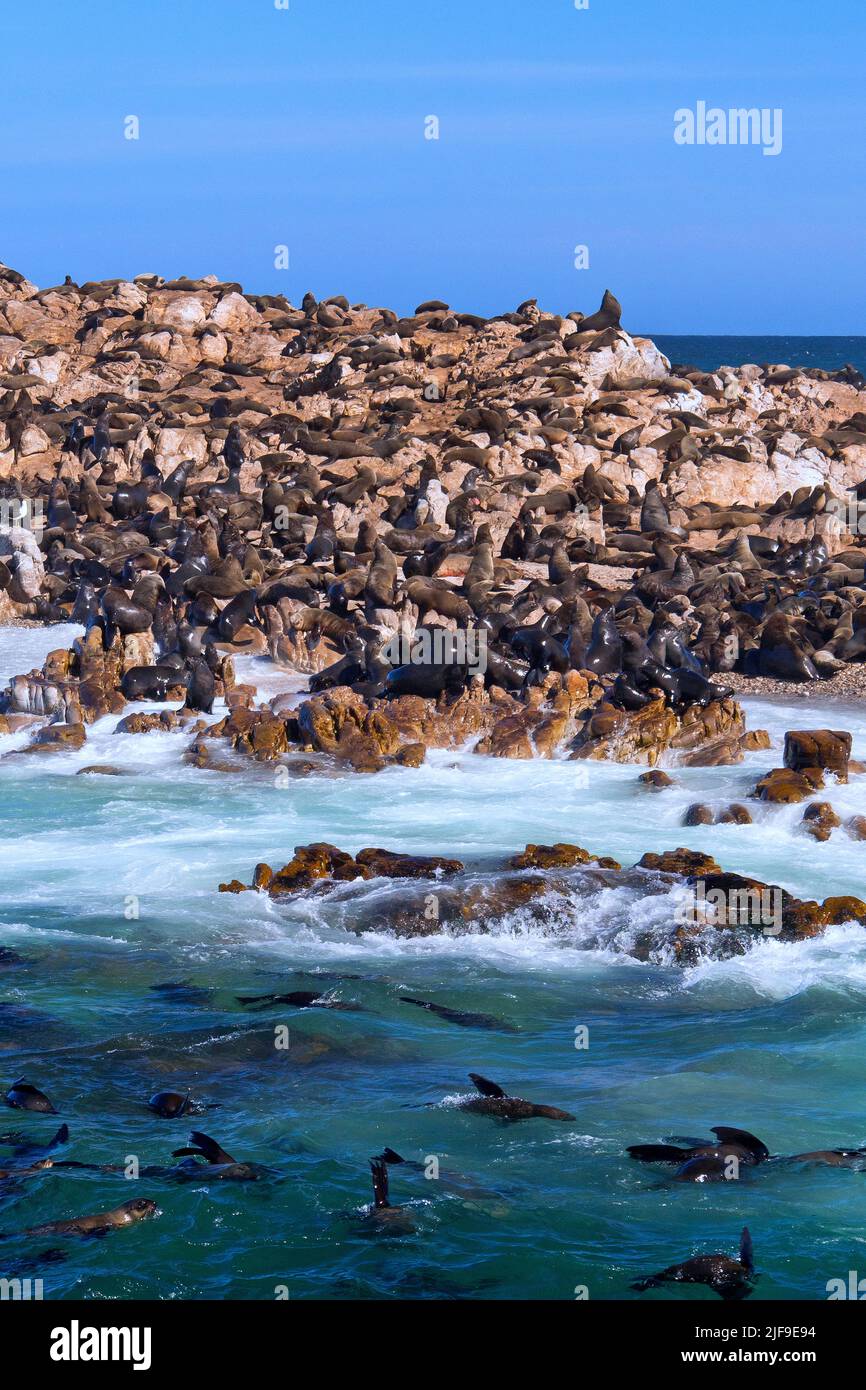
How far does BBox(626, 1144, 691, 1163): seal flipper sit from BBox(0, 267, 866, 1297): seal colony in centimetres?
1

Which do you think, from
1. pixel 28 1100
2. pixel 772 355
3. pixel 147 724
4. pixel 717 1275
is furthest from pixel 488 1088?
pixel 772 355

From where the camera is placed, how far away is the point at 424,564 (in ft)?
72.4

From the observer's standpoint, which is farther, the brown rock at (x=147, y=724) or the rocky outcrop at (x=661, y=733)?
the brown rock at (x=147, y=724)

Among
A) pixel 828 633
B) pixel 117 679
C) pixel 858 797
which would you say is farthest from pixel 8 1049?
pixel 828 633

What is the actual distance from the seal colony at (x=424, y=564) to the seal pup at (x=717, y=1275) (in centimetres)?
1

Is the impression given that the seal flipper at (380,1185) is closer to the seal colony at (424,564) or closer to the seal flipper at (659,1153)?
the seal colony at (424,564)

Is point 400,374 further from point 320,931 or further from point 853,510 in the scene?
point 320,931

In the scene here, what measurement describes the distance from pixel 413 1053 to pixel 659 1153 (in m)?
1.95

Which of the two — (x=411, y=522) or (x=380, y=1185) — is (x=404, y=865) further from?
(x=411, y=522)

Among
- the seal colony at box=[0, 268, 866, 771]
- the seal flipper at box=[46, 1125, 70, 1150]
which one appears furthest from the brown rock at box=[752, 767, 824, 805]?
the seal flipper at box=[46, 1125, 70, 1150]

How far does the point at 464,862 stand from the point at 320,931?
67.8 inches

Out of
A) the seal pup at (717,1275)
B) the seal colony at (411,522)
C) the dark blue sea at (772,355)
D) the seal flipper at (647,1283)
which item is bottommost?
the seal flipper at (647,1283)

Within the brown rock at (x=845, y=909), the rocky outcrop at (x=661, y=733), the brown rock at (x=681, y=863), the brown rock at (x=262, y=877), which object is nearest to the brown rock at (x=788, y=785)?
the rocky outcrop at (x=661, y=733)

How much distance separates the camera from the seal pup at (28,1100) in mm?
7805
